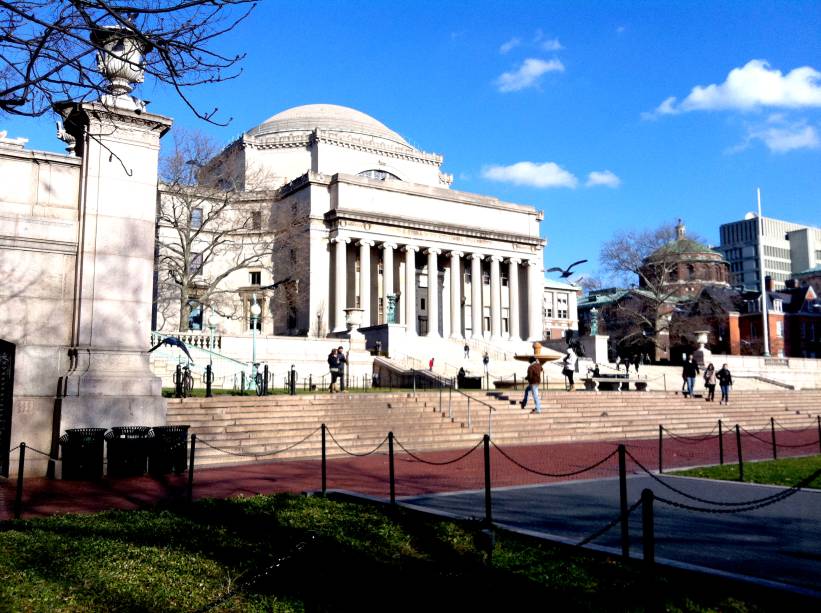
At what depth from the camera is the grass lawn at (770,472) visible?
1436 cm

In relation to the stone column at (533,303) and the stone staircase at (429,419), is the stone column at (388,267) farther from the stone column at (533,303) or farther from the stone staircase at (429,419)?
the stone staircase at (429,419)

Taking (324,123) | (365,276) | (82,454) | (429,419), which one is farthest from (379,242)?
A: (82,454)

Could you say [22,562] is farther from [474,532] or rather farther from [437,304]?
[437,304]

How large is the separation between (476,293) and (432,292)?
6.88 meters

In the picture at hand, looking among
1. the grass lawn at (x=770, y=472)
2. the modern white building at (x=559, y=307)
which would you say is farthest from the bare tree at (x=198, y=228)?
the modern white building at (x=559, y=307)

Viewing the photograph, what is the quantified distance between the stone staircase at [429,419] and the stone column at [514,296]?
123ft

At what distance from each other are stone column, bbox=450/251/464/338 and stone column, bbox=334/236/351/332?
10.6 m

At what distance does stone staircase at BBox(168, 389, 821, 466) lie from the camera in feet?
62.8

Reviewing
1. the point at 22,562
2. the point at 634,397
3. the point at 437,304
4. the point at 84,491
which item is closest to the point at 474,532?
the point at 22,562

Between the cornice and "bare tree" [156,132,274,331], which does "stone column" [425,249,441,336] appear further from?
"bare tree" [156,132,274,331]

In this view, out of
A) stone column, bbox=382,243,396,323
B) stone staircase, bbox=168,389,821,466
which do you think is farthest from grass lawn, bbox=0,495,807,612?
stone column, bbox=382,243,396,323

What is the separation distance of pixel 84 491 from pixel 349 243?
168ft

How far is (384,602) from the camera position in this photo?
662 cm

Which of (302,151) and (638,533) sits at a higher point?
(302,151)
